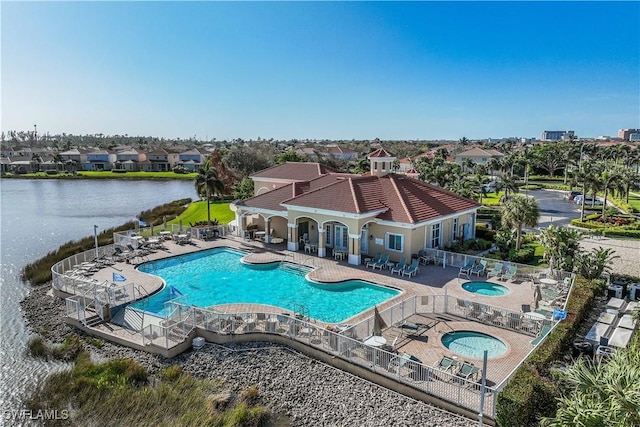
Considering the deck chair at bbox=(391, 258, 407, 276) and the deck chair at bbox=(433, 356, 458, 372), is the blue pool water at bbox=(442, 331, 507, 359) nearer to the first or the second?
the deck chair at bbox=(433, 356, 458, 372)

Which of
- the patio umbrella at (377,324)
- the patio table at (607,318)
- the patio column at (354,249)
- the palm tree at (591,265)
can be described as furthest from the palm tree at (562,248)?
the patio umbrella at (377,324)

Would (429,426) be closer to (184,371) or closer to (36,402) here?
(184,371)

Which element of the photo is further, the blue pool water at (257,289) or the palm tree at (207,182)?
the palm tree at (207,182)

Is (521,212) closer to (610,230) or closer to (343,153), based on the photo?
(610,230)

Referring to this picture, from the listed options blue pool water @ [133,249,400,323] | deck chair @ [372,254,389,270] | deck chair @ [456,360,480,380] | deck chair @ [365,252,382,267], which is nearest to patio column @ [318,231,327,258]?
blue pool water @ [133,249,400,323]

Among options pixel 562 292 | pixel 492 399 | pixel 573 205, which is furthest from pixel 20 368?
pixel 573 205

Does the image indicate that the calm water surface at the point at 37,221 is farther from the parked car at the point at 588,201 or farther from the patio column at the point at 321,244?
the parked car at the point at 588,201
